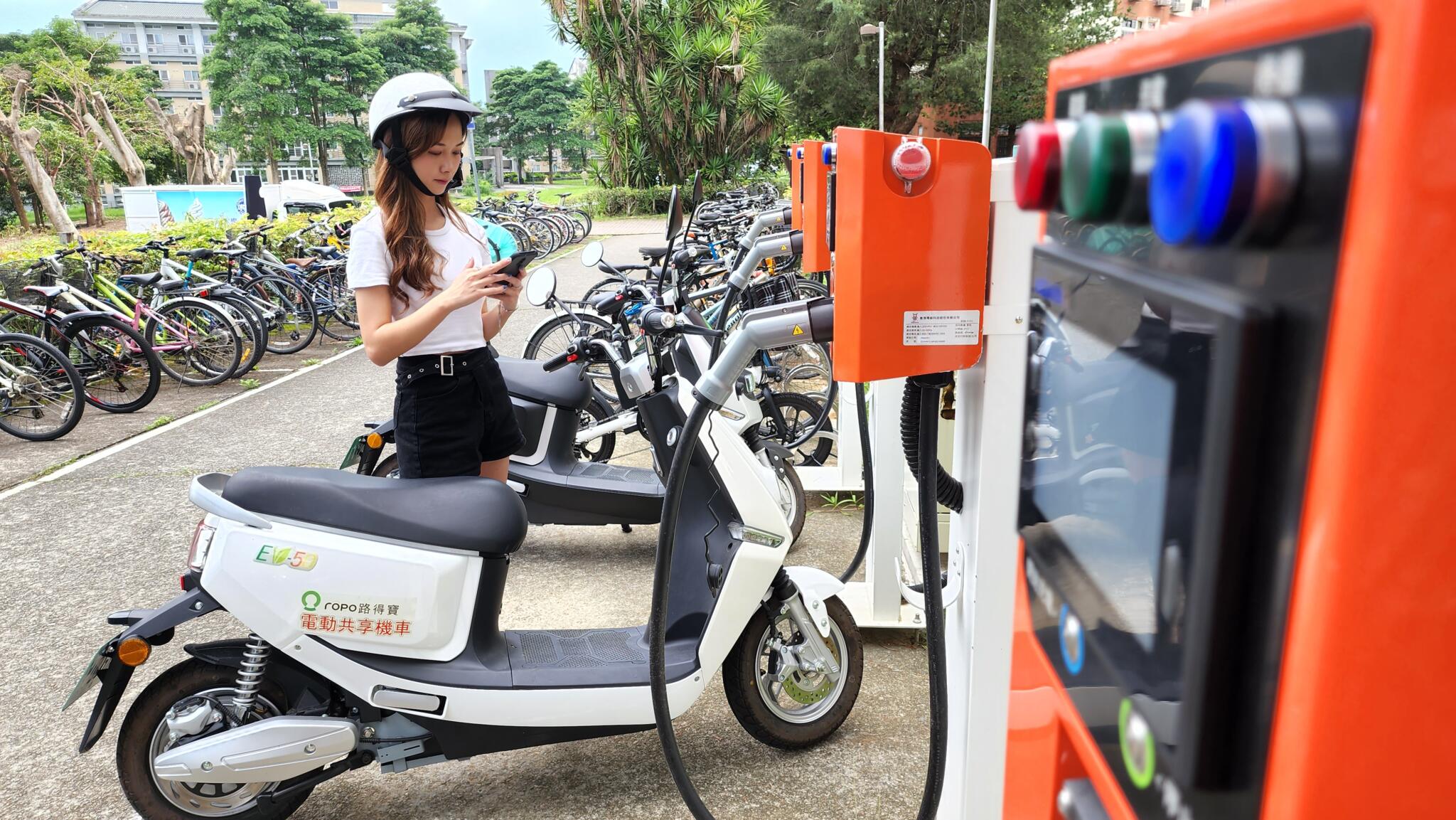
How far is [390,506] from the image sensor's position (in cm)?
202

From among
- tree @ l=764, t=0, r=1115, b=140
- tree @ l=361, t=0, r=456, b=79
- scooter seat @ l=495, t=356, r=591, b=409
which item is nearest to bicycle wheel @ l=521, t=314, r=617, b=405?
scooter seat @ l=495, t=356, r=591, b=409

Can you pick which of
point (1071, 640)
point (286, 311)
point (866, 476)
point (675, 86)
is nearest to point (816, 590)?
point (866, 476)

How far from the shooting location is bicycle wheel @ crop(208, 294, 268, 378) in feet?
22.6

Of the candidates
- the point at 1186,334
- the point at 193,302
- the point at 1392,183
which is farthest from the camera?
the point at 193,302

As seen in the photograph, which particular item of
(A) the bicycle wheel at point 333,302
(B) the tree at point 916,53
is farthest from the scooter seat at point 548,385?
(B) the tree at point 916,53

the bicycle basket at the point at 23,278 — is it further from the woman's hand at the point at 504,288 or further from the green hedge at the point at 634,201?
the green hedge at the point at 634,201

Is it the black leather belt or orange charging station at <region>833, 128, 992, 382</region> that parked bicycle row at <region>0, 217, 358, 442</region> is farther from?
orange charging station at <region>833, 128, 992, 382</region>

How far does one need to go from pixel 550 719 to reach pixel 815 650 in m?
0.65

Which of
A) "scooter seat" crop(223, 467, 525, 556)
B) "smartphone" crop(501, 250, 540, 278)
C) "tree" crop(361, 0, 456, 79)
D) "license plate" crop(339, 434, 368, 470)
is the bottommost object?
"license plate" crop(339, 434, 368, 470)

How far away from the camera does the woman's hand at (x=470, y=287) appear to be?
211 cm

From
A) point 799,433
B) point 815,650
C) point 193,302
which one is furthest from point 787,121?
point 815,650

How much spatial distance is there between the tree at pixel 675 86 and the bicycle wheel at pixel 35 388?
1633 cm

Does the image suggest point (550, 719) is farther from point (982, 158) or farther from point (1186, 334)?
point (1186, 334)

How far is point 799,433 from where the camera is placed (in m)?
4.52
